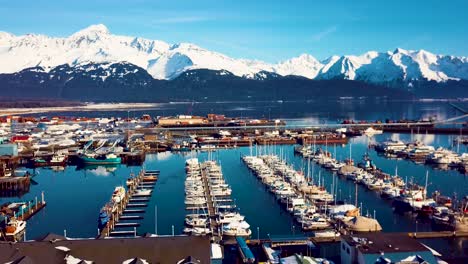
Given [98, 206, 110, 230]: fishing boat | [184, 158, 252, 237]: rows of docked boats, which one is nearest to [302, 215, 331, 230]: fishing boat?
[184, 158, 252, 237]: rows of docked boats

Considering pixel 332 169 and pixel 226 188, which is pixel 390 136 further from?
pixel 226 188

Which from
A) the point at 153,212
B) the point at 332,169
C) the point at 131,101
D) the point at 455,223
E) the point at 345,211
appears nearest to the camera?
the point at 455,223

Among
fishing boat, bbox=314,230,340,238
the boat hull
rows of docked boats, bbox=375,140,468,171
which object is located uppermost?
rows of docked boats, bbox=375,140,468,171

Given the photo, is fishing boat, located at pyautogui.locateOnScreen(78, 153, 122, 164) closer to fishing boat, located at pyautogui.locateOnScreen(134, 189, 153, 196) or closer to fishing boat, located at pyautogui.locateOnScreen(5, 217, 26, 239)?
fishing boat, located at pyautogui.locateOnScreen(134, 189, 153, 196)

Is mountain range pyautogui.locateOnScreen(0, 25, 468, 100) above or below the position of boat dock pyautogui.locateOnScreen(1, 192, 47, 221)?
above

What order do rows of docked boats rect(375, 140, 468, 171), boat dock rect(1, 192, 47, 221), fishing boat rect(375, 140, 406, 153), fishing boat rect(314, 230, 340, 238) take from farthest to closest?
fishing boat rect(375, 140, 406, 153) → rows of docked boats rect(375, 140, 468, 171) → boat dock rect(1, 192, 47, 221) → fishing boat rect(314, 230, 340, 238)

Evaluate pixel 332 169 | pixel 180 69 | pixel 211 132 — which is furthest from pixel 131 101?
pixel 332 169

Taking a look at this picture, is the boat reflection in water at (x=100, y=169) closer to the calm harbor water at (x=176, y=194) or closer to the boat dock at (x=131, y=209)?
the calm harbor water at (x=176, y=194)

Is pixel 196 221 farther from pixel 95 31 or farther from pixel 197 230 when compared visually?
pixel 95 31
